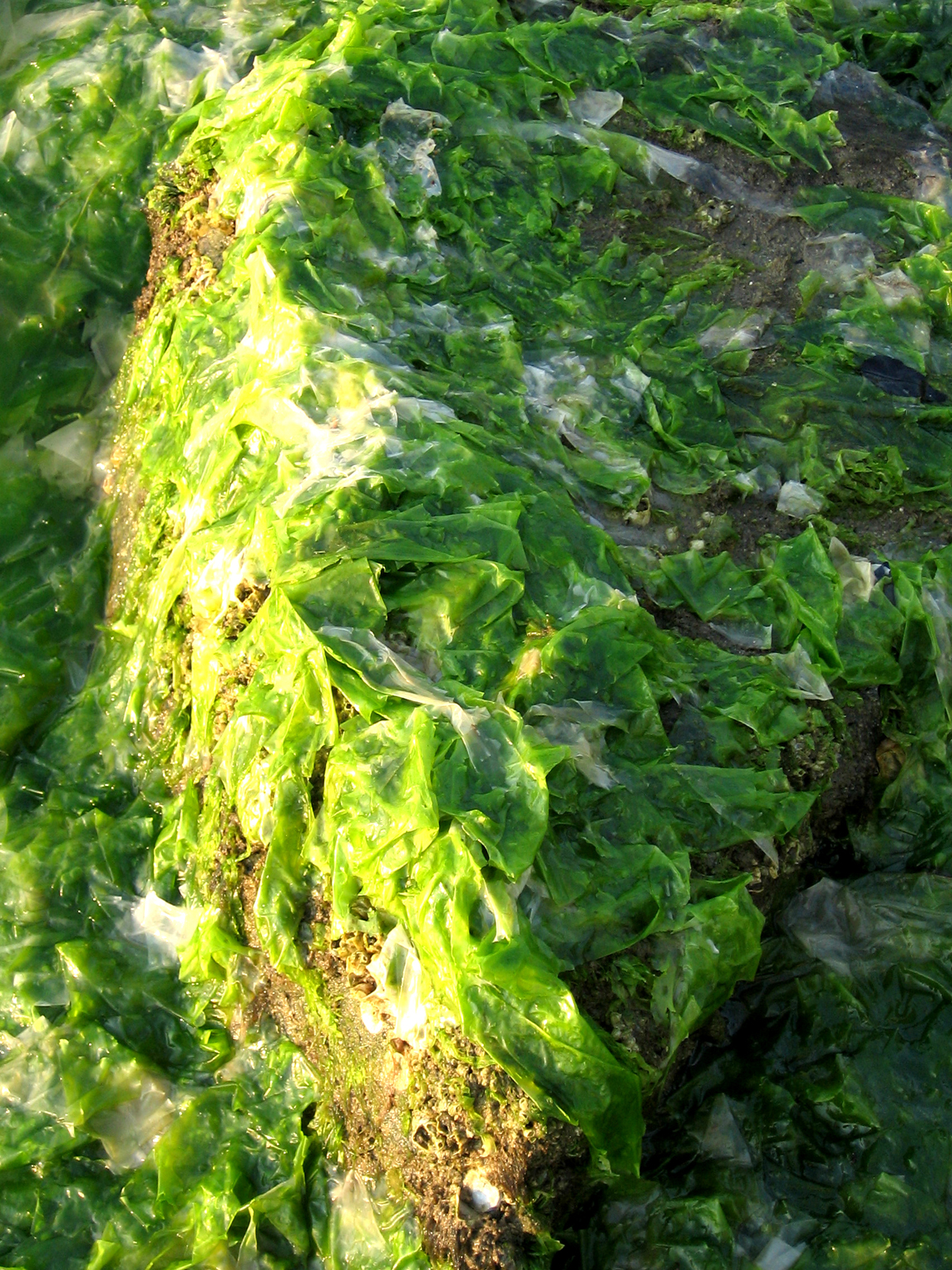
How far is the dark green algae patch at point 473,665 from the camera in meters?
2.14

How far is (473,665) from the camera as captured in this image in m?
2.37

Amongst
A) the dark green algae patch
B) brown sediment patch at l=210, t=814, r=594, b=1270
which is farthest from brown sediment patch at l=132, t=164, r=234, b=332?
brown sediment patch at l=210, t=814, r=594, b=1270

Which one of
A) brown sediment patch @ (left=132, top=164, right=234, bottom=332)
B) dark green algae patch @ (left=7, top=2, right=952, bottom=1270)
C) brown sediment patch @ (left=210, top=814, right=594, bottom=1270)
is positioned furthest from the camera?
brown sediment patch @ (left=132, top=164, right=234, bottom=332)

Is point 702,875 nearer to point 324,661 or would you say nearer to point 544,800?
point 544,800

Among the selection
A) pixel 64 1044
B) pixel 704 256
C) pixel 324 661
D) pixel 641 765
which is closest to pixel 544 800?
pixel 641 765

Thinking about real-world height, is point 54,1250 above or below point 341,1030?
below

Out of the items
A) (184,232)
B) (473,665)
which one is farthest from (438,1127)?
(184,232)

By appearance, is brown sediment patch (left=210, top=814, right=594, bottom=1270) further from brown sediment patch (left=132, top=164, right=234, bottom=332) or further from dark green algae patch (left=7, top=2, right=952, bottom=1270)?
brown sediment patch (left=132, top=164, right=234, bottom=332)

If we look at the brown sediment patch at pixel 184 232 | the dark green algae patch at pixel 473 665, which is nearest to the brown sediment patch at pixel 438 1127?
the dark green algae patch at pixel 473 665

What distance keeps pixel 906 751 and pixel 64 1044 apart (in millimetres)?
2203

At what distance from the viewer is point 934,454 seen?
331 cm

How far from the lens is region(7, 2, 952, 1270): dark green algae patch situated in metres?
2.14

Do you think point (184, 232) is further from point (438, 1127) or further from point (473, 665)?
point (438, 1127)

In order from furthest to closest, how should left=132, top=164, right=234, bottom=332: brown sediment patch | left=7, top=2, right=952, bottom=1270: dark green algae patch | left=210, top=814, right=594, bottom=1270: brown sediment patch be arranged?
left=132, top=164, right=234, bottom=332: brown sediment patch
left=7, top=2, right=952, bottom=1270: dark green algae patch
left=210, top=814, right=594, bottom=1270: brown sediment patch
